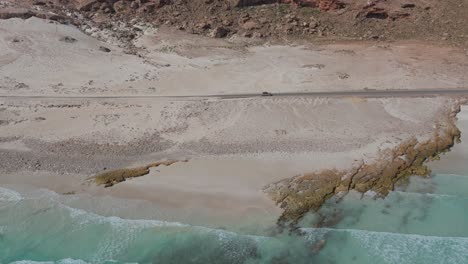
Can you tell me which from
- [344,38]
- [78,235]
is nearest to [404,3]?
[344,38]

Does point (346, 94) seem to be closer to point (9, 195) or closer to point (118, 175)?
point (118, 175)

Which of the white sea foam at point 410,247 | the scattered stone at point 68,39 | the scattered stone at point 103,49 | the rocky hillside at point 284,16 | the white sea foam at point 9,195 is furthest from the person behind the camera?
the rocky hillside at point 284,16

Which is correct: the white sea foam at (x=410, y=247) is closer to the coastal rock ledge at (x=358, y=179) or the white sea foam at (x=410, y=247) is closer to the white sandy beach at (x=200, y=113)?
the coastal rock ledge at (x=358, y=179)

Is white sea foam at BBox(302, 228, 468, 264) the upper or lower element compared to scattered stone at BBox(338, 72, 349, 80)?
lower

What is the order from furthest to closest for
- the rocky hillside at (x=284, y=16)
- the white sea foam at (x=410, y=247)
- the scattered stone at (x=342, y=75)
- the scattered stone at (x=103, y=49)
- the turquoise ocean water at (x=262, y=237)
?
the rocky hillside at (x=284, y=16) → the scattered stone at (x=103, y=49) → the scattered stone at (x=342, y=75) → the turquoise ocean water at (x=262, y=237) → the white sea foam at (x=410, y=247)

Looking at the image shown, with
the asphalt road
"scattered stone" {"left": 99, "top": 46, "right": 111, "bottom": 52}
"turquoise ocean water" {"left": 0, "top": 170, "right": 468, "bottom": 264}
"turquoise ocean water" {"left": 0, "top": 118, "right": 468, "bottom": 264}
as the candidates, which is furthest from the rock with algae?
"scattered stone" {"left": 99, "top": 46, "right": 111, "bottom": 52}

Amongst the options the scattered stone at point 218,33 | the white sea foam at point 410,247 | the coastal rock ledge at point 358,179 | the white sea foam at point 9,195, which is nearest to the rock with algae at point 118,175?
the white sea foam at point 9,195

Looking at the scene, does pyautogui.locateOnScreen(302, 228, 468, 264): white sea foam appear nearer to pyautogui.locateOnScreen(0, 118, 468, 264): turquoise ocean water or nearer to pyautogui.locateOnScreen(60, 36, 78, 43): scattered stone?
pyautogui.locateOnScreen(0, 118, 468, 264): turquoise ocean water
